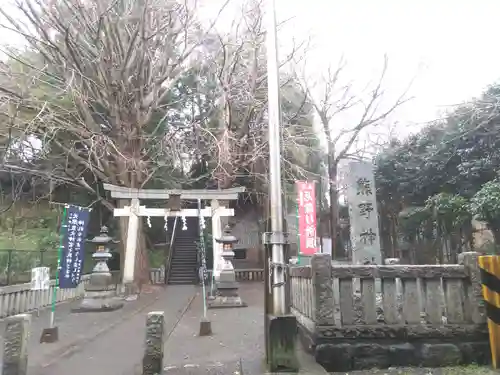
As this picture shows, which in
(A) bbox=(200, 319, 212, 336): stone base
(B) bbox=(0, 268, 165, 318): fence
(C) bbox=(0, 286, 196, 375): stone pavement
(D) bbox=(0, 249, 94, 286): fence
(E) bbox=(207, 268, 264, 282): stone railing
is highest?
(D) bbox=(0, 249, 94, 286): fence

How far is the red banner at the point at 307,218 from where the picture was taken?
44.0 ft

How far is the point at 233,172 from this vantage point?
1700 cm

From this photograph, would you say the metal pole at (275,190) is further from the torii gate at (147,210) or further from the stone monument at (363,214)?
the torii gate at (147,210)

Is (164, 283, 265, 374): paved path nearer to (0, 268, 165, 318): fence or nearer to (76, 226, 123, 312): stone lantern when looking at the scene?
(76, 226, 123, 312): stone lantern

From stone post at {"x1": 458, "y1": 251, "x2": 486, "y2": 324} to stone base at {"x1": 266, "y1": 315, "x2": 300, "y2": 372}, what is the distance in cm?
258

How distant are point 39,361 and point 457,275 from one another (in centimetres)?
646

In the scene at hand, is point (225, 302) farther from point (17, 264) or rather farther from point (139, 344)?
point (17, 264)

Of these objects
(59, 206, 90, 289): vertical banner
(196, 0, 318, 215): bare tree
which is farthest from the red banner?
(59, 206, 90, 289): vertical banner

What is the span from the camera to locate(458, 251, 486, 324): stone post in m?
5.46

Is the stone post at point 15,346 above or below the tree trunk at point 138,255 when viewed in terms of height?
below

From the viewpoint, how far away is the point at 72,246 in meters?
9.49

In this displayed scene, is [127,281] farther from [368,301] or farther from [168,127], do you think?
[368,301]

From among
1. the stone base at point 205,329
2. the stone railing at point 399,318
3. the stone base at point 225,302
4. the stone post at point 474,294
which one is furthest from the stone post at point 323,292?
the stone base at point 225,302

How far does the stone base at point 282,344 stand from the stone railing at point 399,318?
52 cm
